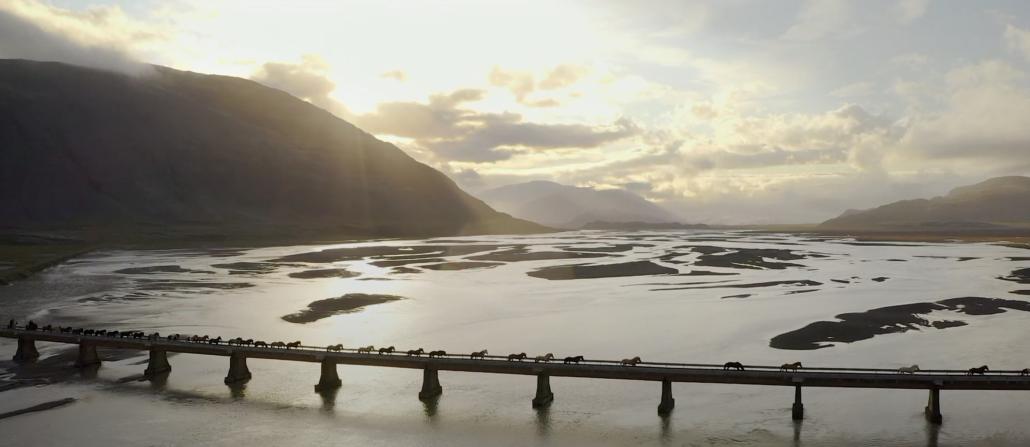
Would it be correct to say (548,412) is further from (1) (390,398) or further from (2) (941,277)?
(2) (941,277)

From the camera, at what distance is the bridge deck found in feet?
112

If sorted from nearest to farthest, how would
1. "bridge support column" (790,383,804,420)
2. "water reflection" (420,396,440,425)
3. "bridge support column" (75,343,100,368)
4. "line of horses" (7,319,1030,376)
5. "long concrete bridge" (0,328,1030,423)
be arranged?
"long concrete bridge" (0,328,1030,423)
"bridge support column" (790,383,804,420)
"line of horses" (7,319,1030,376)
"water reflection" (420,396,440,425)
"bridge support column" (75,343,100,368)

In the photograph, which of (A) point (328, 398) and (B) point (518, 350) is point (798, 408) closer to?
(B) point (518, 350)

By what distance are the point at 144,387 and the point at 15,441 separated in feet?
32.4

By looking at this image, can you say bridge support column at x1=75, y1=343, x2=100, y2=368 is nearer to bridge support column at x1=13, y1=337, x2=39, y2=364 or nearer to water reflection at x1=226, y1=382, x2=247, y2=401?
bridge support column at x1=13, y1=337, x2=39, y2=364

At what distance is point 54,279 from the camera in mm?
102812

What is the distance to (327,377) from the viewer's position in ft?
136

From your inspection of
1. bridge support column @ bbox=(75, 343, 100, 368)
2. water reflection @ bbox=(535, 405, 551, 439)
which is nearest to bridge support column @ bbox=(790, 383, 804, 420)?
water reflection @ bbox=(535, 405, 551, 439)

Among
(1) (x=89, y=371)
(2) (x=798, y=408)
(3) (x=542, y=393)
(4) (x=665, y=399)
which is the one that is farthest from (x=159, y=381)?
(2) (x=798, y=408)

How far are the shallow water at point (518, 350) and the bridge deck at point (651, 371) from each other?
85.6 inches

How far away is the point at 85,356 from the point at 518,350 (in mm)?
30513

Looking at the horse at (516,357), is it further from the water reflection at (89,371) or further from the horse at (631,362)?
the water reflection at (89,371)

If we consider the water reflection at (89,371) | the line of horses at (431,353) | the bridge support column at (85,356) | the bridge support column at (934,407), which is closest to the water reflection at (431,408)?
the line of horses at (431,353)

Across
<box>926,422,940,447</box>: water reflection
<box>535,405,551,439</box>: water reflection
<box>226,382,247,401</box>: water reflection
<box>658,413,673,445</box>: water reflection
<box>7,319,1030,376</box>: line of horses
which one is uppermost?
<box>7,319,1030,376</box>: line of horses
